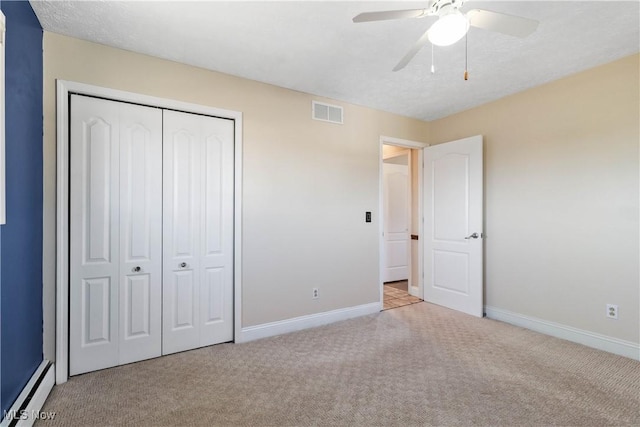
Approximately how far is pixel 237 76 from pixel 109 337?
250cm

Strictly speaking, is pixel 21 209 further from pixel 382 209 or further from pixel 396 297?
pixel 396 297

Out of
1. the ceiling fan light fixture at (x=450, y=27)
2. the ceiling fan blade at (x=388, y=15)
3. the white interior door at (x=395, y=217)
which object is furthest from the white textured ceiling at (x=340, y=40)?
the white interior door at (x=395, y=217)

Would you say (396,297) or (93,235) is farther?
A: (396,297)

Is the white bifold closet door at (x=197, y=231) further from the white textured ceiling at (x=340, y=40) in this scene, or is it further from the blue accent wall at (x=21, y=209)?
the blue accent wall at (x=21, y=209)

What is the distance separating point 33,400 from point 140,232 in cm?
121

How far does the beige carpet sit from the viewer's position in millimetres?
1860

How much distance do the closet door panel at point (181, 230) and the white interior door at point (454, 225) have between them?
299 cm

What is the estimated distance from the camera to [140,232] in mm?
2547

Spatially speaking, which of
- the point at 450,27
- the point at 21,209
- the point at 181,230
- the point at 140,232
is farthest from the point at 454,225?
the point at 21,209

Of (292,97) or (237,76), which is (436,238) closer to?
(292,97)

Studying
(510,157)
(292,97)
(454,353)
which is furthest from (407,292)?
(292,97)

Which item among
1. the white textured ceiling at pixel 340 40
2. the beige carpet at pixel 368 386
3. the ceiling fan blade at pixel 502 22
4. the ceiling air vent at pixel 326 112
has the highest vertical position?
the white textured ceiling at pixel 340 40

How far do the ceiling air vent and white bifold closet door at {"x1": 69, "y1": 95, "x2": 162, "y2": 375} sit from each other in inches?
62.3

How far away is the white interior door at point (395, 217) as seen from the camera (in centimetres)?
556
